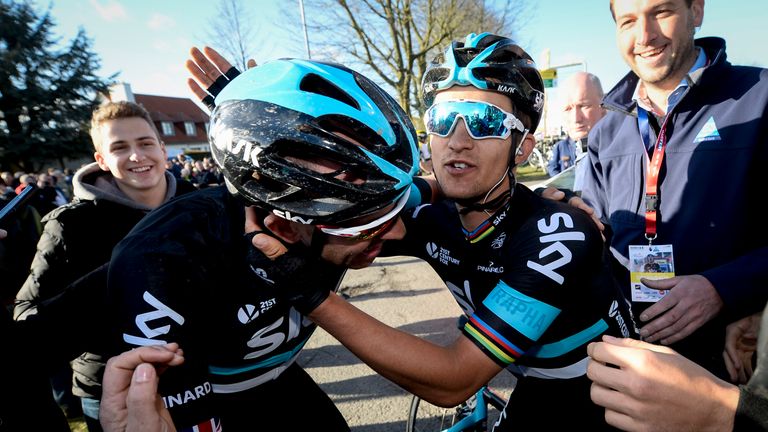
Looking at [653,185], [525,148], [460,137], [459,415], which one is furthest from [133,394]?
[653,185]

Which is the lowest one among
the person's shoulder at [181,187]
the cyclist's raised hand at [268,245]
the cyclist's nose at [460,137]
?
the cyclist's raised hand at [268,245]

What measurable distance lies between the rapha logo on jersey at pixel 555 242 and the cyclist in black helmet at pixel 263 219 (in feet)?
2.25

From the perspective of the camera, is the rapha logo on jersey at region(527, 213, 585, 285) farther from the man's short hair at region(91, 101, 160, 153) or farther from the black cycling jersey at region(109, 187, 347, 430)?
the man's short hair at region(91, 101, 160, 153)

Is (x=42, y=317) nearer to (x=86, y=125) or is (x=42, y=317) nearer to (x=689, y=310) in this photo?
(x=689, y=310)

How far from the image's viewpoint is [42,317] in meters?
1.94

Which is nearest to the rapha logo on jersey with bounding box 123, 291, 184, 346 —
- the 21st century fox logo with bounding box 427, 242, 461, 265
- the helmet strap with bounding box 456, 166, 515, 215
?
the 21st century fox logo with bounding box 427, 242, 461, 265

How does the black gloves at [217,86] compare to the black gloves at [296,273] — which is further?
the black gloves at [217,86]

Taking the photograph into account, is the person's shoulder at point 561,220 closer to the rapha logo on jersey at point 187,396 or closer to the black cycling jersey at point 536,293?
the black cycling jersey at point 536,293

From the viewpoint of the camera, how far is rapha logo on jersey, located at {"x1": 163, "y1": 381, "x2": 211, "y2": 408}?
1.33 metres

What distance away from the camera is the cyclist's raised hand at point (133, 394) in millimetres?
1081

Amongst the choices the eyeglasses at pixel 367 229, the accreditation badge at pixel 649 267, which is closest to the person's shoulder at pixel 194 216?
the eyeglasses at pixel 367 229

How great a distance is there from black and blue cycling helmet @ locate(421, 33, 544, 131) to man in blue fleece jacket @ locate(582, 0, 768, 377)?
2.59 ft

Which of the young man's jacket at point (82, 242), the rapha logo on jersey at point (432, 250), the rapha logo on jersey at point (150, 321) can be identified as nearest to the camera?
the rapha logo on jersey at point (150, 321)

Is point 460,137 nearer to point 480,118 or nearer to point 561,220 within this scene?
point 480,118
